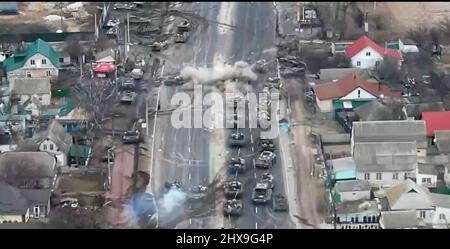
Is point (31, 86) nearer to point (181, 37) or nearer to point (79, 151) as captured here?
point (79, 151)

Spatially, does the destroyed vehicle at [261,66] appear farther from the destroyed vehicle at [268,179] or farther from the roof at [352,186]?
the roof at [352,186]

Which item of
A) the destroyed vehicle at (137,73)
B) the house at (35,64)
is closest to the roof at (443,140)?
the destroyed vehicle at (137,73)

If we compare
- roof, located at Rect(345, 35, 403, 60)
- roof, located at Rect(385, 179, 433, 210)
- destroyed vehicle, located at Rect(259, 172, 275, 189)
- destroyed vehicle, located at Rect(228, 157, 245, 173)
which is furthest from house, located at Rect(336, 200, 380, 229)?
roof, located at Rect(345, 35, 403, 60)

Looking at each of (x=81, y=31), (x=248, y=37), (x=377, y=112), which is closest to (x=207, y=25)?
(x=248, y=37)

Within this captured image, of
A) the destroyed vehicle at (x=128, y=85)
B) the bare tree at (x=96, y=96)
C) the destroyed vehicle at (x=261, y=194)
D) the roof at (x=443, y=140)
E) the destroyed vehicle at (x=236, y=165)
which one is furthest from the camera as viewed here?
the destroyed vehicle at (x=128, y=85)

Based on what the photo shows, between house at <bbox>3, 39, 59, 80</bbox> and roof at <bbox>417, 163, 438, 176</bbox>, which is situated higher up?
house at <bbox>3, 39, 59, 80</bbox>

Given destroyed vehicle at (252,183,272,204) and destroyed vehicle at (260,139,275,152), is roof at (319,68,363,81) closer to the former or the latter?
destroyed vehicle at (260,139,275,152)

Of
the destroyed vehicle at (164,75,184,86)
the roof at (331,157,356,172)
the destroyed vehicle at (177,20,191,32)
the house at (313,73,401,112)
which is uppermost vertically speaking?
the destroyed vehicle at (177,20,191,32)
